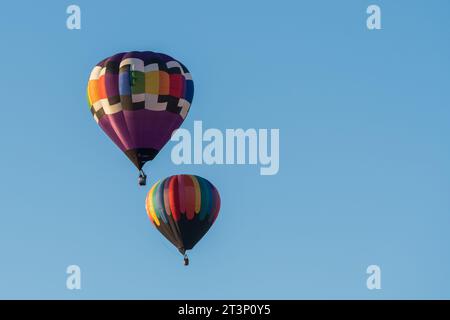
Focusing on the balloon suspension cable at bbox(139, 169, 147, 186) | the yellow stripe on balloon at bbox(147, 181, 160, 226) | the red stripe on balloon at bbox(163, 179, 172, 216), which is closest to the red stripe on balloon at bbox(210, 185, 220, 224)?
the red stripe on balloon at bbox(163, 179, 172, 216)

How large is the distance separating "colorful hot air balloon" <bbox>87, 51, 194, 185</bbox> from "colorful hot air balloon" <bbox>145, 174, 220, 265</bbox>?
1.52 m

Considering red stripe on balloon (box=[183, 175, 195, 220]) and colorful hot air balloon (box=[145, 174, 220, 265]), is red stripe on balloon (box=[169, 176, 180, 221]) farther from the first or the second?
red stripe on balloon (box=[183, 175, 195, 220])

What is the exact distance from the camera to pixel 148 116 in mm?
53969

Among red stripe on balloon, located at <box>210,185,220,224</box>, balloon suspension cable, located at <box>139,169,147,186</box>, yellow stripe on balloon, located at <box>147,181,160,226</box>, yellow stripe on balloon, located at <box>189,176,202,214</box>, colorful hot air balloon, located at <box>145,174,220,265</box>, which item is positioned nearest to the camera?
balloon suspension cable, located at <box>139,169,147,186</box>

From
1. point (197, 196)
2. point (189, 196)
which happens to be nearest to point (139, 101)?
point (189, 196)

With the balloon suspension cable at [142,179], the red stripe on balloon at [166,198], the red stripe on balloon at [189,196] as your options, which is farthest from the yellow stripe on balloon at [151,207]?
the balloon suspension cable at [142,179]

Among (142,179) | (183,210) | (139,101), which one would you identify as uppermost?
(139,101)

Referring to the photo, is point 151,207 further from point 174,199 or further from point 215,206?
point 215,206

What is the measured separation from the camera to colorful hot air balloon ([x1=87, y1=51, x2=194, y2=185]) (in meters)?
53.9

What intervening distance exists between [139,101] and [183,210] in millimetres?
3578

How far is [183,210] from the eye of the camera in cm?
5456
